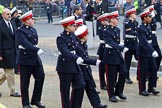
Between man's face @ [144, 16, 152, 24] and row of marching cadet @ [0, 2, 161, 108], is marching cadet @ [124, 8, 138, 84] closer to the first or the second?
row of marching cadet @ [0, 2, 161, 108]

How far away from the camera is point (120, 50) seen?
9969 mm

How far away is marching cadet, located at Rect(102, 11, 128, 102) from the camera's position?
32.9ft

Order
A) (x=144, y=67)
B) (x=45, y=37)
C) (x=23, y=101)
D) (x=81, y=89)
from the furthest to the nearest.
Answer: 1. (x=45, y=37)
2. (x=144, y=67)
3. (x=23, y=101)
4. (x=81, y=89)

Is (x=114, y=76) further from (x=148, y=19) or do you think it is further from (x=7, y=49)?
(x=7, y=49)

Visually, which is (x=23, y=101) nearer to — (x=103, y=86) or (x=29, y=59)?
(x=29, y=59)

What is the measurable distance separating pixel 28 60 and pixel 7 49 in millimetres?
1367

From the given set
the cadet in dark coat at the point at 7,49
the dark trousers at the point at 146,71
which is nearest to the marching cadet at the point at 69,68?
the cadet in dark coat at the point at 7,49

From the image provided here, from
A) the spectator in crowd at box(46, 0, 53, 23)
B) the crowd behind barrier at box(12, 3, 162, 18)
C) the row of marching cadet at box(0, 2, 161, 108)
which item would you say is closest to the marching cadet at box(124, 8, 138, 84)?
the row of marching cadet at box(0, 2, 161, 108)

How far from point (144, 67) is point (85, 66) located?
7.12 feet

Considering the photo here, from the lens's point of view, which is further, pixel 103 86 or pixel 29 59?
pixel 103 86

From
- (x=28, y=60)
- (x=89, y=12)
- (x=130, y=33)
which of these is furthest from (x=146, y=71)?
(x=89, y=12)

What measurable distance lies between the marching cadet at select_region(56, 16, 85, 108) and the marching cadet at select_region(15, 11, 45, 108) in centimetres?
62

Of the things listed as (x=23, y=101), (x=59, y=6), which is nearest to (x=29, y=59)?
(x=23, y=101)

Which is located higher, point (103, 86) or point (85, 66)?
point (85, 66)
